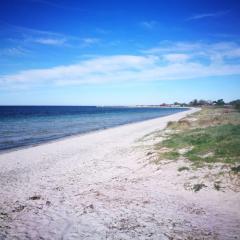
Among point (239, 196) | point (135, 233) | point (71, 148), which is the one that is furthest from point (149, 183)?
point (71, 148)

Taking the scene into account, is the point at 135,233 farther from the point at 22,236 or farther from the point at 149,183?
the point at 149,183

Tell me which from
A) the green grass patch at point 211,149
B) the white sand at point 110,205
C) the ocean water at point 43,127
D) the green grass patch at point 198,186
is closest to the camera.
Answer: the white sand at point 110,205

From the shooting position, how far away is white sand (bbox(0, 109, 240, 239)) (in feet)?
25.3

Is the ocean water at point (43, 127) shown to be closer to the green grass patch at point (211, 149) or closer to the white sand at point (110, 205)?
the white sand at point (110, 205)

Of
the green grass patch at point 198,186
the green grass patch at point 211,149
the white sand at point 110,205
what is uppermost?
the green grass patch at point 211,149

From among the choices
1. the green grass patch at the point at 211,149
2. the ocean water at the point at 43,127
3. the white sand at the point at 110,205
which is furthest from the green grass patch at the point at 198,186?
the ocean water at the point at 43,127

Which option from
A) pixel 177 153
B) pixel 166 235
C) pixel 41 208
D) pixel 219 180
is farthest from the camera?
pixel 177 153

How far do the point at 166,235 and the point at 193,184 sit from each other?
431 centimetres

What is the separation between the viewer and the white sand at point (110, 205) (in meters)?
7.72

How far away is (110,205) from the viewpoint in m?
9.66

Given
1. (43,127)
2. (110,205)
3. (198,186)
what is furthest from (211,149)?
(43,127)

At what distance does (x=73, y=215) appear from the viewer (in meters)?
A: 8.90

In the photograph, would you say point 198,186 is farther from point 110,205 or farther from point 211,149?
point 211,149

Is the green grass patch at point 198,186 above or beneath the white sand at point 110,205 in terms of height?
above
